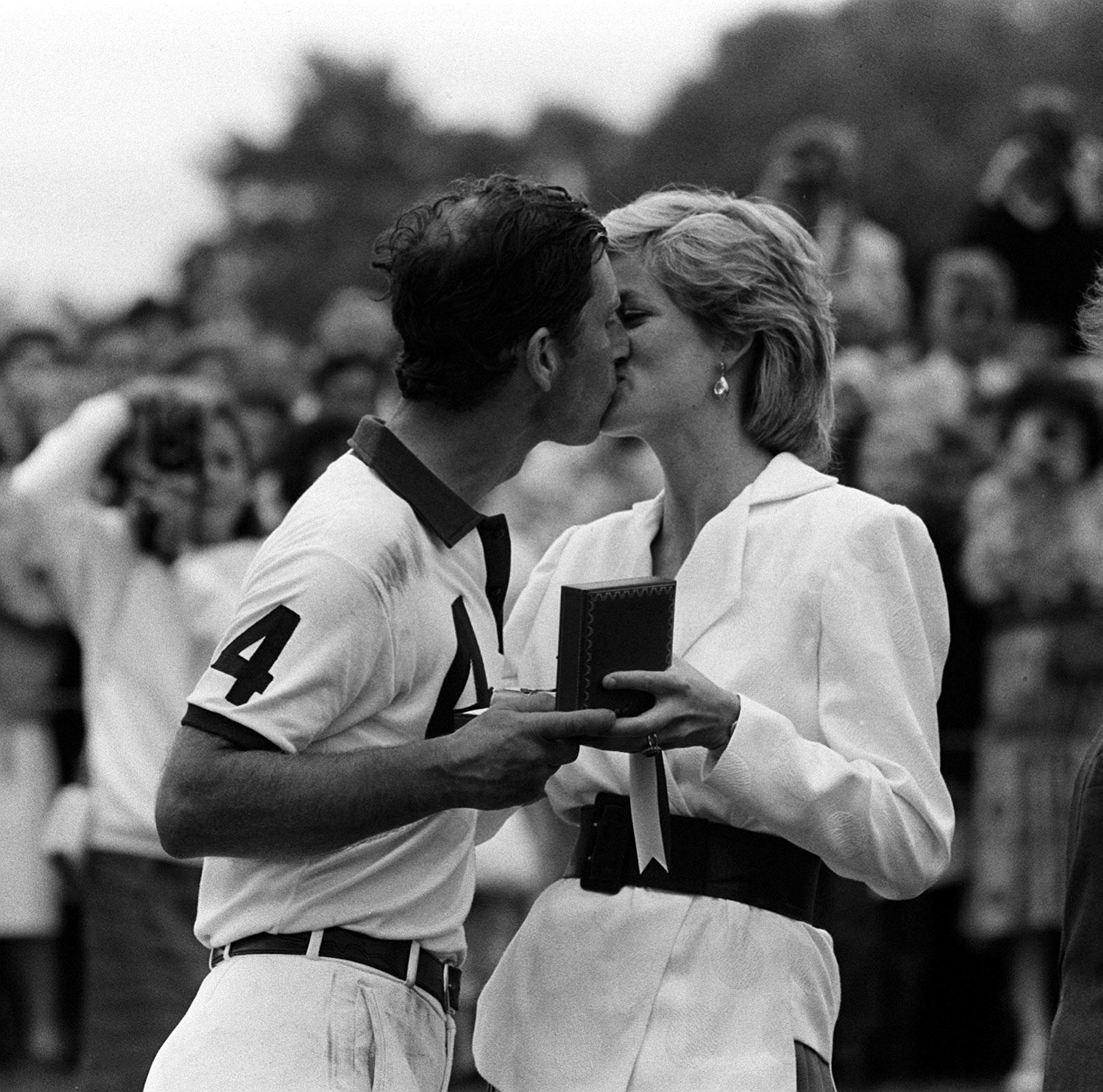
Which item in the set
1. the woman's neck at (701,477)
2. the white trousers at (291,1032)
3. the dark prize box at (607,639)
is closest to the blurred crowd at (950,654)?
the woman's neck at (701,477)

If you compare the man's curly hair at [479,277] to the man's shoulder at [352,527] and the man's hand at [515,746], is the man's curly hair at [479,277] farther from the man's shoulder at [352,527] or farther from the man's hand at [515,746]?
the man's hand at [515,746]

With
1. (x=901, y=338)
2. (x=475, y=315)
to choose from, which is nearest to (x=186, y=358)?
(x=901, y=338)

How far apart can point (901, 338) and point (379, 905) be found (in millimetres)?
6064

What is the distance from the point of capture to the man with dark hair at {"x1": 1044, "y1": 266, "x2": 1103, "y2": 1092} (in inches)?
96.8

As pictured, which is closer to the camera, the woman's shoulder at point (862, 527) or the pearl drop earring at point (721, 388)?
the woman's shoulder at point (862, 527)

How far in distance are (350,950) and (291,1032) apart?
0.47 ft

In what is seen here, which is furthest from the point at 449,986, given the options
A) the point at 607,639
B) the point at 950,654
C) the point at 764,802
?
the point at 950,654

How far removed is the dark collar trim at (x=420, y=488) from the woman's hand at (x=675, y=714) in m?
0.38

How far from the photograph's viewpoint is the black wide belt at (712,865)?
3.08 m

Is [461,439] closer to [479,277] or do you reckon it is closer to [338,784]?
[479,277]

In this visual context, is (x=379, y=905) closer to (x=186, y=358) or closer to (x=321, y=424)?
(x=321, y=424)

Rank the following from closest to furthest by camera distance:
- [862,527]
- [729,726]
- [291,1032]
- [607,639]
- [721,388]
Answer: [607,639], [291,1032], [729,726], [862,527], [721,388]

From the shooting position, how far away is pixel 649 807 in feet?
9.58

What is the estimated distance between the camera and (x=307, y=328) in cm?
5175
